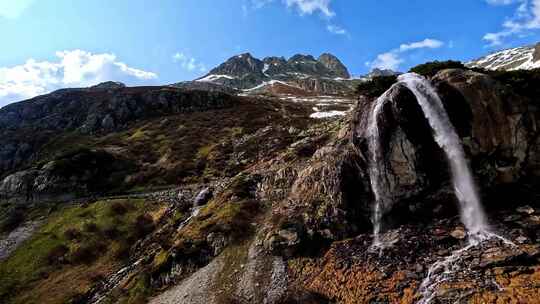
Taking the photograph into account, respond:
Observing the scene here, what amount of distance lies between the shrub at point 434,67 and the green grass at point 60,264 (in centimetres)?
3620

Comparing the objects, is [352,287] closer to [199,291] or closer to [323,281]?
[323,281]

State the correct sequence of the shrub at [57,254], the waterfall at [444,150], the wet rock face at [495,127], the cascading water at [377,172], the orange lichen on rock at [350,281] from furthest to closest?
the shrub at [57,254]
the cascading water at [377,172]
the wet rock face at [495,127]
the waterfall at [444,150]
the orange lichen on rock at [350,281]

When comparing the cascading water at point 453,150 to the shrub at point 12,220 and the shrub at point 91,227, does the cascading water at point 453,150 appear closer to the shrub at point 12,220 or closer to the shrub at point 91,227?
the shrub at point 91,227

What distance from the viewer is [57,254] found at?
136ft

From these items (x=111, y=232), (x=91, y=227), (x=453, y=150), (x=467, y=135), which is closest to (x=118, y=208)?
(x=91, y=227)


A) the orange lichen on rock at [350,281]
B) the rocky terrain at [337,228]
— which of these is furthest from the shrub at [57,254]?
the orange lichen on rock at [350,281]

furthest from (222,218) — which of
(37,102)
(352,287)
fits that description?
(37,102)

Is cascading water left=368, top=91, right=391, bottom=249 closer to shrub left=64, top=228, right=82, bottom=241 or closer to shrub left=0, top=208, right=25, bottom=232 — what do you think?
shrub left=64, top=228, right=82, bottom=241

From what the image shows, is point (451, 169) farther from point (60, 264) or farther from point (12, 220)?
point (12, 220)

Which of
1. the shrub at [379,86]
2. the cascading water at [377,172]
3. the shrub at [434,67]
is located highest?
the shrub at [434,67]

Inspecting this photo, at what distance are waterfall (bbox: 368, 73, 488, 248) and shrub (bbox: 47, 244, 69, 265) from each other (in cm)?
3517

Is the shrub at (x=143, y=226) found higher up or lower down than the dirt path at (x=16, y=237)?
higher up

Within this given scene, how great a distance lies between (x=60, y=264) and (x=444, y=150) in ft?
134

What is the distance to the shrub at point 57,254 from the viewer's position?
133ft
